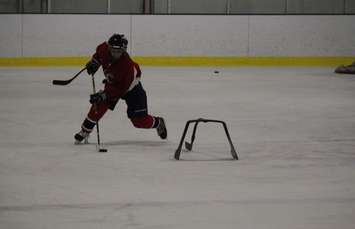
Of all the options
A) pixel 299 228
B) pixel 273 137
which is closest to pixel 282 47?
pixel 273 137

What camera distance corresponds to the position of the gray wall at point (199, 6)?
1878 cm

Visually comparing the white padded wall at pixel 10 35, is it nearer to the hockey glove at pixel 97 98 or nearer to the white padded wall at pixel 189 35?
the white padded wall at pixel 189 35

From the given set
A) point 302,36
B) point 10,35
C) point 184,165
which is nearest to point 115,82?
point 184,165

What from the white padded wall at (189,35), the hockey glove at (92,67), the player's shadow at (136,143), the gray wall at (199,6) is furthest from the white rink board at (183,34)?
the hockey glove at (92,67)

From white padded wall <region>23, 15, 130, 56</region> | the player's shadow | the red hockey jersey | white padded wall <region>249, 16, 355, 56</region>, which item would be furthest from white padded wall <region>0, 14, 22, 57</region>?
the red hockey jersey

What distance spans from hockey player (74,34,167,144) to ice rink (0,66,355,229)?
10.9 inches

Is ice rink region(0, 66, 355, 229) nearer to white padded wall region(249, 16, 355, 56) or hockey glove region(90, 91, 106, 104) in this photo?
hockey glove region(90, 91, 106, 104)

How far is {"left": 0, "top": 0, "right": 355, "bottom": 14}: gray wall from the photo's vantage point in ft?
61.6

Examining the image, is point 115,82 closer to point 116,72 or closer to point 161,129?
point 116,72

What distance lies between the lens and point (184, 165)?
25.6 feet

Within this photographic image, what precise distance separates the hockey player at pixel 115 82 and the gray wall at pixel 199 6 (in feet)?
32.5

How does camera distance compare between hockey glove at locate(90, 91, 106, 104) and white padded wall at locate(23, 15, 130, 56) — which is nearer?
hockey glove at locate(90, 91, 106, 104)

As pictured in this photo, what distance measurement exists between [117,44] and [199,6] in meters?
11.0

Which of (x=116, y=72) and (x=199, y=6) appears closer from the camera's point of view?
(x=116, y=72)
